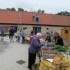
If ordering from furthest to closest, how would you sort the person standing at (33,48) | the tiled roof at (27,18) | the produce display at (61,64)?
the tiled roof at (27,18) → the person standing at (33,48) → the produce display at (61,64)

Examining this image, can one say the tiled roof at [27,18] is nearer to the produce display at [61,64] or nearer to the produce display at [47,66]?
the produce display at [47,66]

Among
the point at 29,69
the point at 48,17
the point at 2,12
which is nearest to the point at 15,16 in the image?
Result: the point at 2,12

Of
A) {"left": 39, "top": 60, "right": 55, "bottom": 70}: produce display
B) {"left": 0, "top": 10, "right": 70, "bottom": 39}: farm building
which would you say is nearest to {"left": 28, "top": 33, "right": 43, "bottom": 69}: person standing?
{"left": 39, "top": 60, "right": 55, "bottom": 70}: produce display

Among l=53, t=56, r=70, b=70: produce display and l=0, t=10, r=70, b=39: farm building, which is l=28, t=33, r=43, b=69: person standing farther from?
l=0, t=10, r=70, b=39: farm building

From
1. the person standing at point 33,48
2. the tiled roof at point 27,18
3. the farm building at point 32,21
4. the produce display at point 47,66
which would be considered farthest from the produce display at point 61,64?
the tiled roof at point 27,18

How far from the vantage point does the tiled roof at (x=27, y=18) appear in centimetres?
5400

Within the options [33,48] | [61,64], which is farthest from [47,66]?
[33,48]

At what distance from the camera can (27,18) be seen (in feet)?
185

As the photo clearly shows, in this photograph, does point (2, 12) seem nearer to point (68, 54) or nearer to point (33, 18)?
point (33, 18)

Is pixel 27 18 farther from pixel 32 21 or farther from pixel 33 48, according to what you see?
pixel 33 48

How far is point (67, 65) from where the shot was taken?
29.1 ft

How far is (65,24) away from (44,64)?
51650mm

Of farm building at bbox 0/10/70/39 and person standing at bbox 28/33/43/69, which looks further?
farm building at bbox 0/10/70/39

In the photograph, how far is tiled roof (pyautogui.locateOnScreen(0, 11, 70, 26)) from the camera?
177ft
